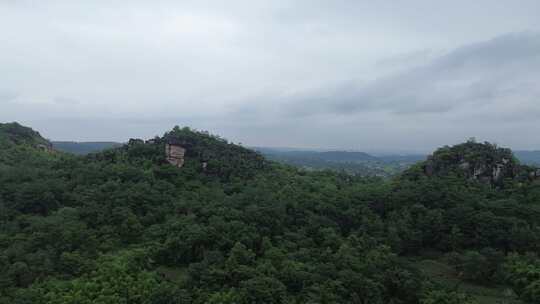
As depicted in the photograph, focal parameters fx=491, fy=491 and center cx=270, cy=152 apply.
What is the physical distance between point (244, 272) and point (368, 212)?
1441cm

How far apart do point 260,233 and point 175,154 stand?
20.6 meters

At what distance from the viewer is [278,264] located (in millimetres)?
27266

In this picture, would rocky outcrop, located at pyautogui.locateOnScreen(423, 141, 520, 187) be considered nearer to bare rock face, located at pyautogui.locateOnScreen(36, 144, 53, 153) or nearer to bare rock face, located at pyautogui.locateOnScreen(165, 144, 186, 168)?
bare rock face, located at pyautogui.locateOnScreen(165, 144, 186, 168)

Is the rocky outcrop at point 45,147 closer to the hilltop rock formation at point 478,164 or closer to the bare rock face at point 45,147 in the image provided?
the bare rock face at point 45,147

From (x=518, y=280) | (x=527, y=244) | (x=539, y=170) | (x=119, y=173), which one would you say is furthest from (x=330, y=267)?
(x=539, y=170)

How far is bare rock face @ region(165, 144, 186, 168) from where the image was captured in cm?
4956

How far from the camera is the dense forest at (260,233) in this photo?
2512 cm

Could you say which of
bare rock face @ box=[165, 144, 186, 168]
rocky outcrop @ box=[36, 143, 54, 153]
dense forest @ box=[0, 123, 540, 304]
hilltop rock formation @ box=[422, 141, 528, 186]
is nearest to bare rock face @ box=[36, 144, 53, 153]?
rocky outcrop @ box=[36, 143, 54, 153]

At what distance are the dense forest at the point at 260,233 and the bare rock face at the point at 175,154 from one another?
596 mm

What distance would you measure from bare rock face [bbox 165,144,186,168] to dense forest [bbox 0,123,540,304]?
0.60 m

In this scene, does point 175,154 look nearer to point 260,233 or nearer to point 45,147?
point 260,233

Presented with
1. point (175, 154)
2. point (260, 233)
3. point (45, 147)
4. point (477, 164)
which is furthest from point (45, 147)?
point (477, 164)

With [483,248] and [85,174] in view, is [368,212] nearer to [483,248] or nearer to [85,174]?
[483,248]

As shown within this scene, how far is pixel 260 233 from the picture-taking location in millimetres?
32094
